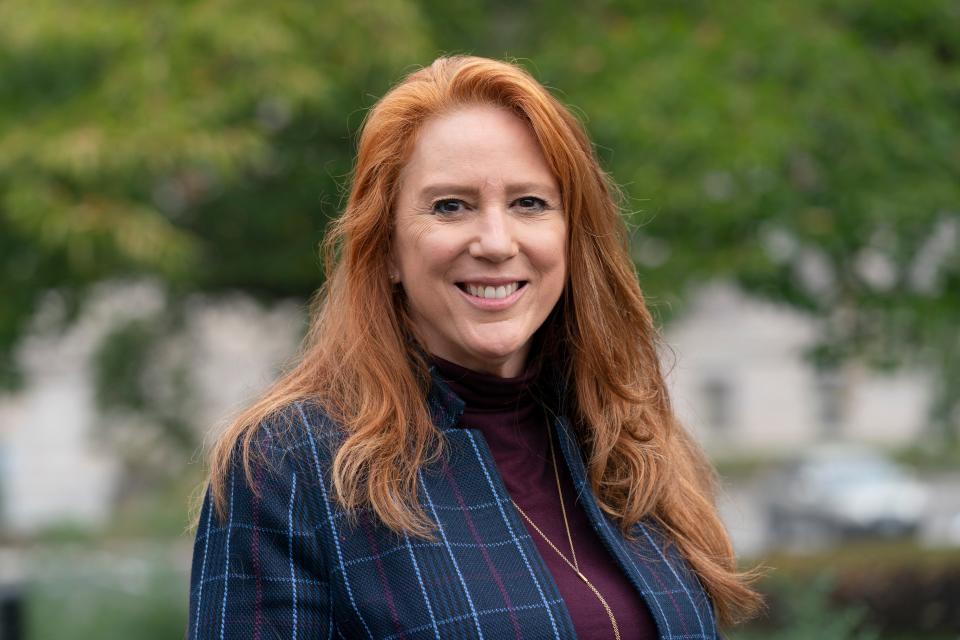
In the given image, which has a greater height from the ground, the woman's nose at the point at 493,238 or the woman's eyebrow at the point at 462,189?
the woman's eyebrow at the point at 462,189

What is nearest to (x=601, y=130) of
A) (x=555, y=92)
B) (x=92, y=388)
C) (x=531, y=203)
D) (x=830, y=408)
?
(x=555, y=92)

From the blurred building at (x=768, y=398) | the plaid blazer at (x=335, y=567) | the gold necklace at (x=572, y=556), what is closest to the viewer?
the plaid blazer at (x=335, y=567)

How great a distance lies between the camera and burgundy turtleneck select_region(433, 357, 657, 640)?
2156 millimetres

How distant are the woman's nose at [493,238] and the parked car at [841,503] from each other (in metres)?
19.1

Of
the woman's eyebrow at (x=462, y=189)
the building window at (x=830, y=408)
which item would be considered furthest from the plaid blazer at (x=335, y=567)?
the building window at (x=830, y=408)

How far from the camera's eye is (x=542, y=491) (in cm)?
232

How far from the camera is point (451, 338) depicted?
7.40 ft

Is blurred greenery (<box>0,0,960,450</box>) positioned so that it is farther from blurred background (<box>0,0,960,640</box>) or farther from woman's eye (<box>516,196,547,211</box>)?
woman's eye (<box>516,196,547,211</box>)

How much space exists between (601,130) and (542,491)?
4326mm

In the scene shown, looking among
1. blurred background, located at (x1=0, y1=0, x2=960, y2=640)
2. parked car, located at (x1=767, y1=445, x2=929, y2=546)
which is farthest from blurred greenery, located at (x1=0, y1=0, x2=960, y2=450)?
parked car, located at (x1=767, y1=445, x2=929, y2=546)

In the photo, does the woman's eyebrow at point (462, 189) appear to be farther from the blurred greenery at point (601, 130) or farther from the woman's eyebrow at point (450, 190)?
the blurred greenery at point (601, 130)

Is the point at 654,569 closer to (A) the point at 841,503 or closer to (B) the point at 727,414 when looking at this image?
(A) the point at 841,503

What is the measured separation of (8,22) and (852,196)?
388 cm

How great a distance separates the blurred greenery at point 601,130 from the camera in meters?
6.01
